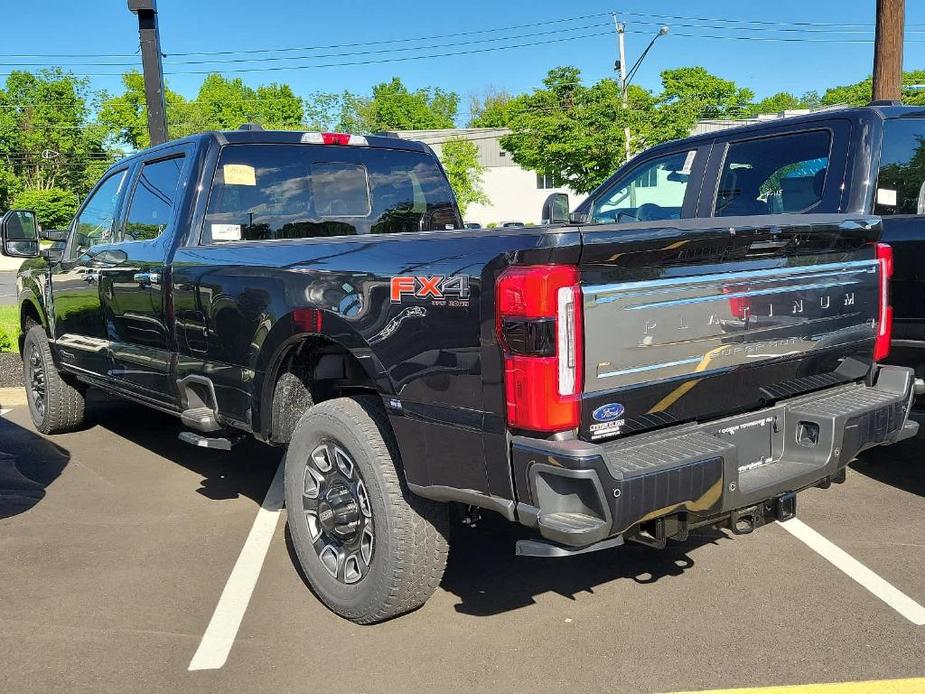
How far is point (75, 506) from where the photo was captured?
5238mm

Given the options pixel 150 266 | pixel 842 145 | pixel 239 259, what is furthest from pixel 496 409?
pixel 842 145

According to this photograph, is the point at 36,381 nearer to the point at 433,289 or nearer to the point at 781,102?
the point at 433,289

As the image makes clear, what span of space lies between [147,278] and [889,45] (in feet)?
30.2

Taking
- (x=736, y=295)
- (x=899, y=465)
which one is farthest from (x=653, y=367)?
(x=899, y=465)

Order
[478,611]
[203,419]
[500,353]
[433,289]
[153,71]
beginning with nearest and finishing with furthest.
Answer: [500,353] < [433,289] < [478,611] < [203,419] < [153,71]

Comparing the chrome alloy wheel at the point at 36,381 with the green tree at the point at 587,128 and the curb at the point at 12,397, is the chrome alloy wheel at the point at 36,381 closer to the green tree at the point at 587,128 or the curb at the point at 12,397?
the curb at the point at 12,397

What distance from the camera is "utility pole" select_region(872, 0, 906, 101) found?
1000 cm

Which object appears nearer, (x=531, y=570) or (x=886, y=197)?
(x=531, y=570)

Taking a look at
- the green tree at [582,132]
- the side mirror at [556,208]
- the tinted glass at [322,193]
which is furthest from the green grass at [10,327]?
the green tree at [582,132]

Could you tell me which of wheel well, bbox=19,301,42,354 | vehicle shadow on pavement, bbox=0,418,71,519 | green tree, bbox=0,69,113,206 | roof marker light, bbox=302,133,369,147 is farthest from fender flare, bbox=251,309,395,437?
green tree, bbox=0,69,113,206

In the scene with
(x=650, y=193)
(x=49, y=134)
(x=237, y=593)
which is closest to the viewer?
(x=237, y=593)

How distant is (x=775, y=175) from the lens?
5.27 metres

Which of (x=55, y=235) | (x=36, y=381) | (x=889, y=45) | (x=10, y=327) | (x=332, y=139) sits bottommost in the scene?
(x=10, y=327)

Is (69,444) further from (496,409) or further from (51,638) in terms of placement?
(496,409)
